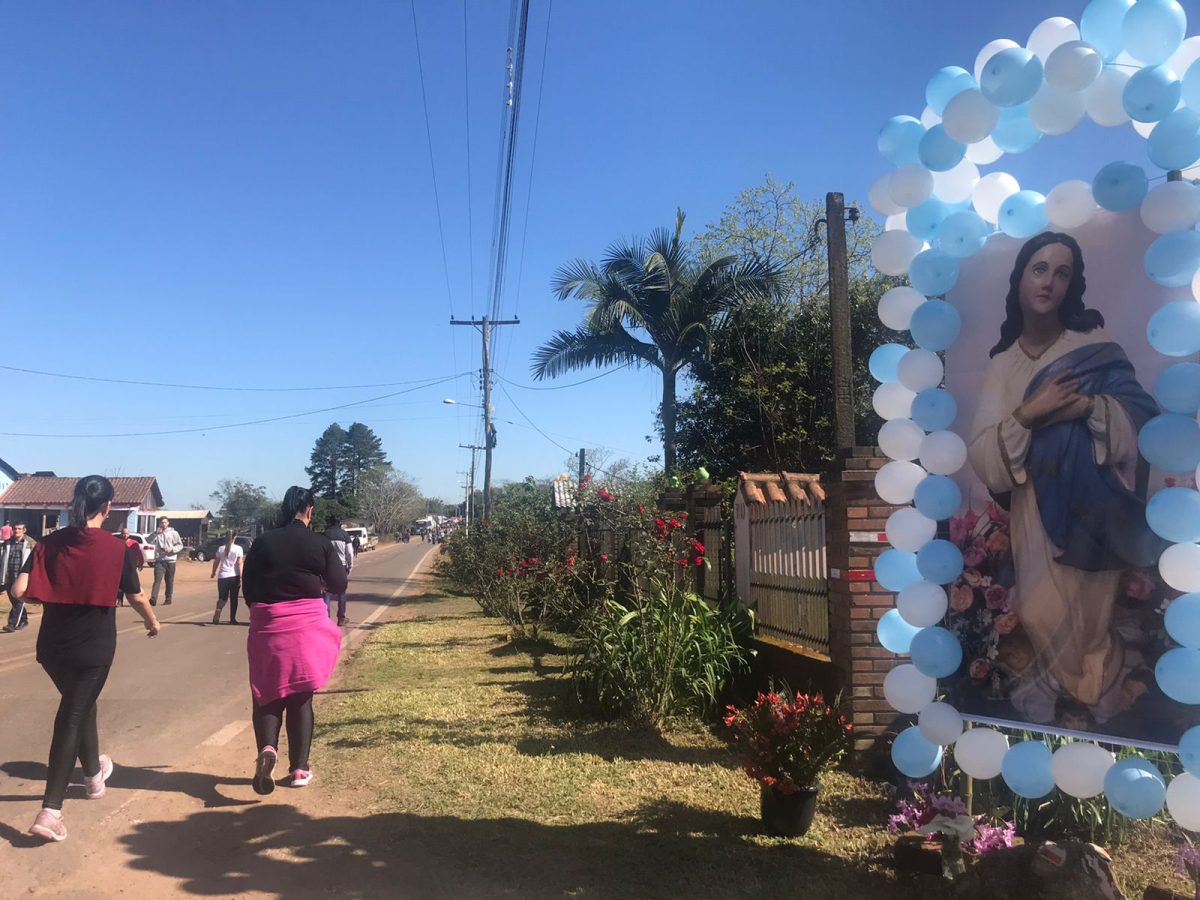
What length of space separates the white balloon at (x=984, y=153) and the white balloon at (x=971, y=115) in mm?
192

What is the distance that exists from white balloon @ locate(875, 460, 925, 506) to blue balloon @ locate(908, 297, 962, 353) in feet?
1.72

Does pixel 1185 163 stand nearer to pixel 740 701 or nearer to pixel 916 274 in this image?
pixel 916 274

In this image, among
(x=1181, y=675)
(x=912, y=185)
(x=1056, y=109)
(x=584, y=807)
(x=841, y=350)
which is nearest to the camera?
Result: (x=1181, y=675)

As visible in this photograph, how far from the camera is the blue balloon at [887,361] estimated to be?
4.13 m

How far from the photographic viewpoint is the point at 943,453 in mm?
3662

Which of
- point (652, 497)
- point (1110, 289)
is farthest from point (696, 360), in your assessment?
point (1110, 289)

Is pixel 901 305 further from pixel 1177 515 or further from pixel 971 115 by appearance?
pixel 1177 515

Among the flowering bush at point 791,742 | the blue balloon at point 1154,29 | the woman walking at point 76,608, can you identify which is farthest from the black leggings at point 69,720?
the blue balloon at point 1154,29

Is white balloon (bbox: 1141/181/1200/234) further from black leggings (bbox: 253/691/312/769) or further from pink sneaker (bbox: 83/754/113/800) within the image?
pink sneaker (bbox: 83/754/113/800)

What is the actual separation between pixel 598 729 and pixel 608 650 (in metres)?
0.57

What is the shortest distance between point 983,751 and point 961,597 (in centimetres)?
60

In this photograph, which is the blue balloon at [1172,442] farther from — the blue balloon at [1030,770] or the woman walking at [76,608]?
the woman walking at [76,608]

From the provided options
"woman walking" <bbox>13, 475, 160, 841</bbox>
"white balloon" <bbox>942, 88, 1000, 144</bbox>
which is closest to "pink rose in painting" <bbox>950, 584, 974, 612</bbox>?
"white balloon" <bbox>942, 88, 1000, 144</bbox>

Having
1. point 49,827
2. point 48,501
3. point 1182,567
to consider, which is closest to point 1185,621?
point 1182,567
